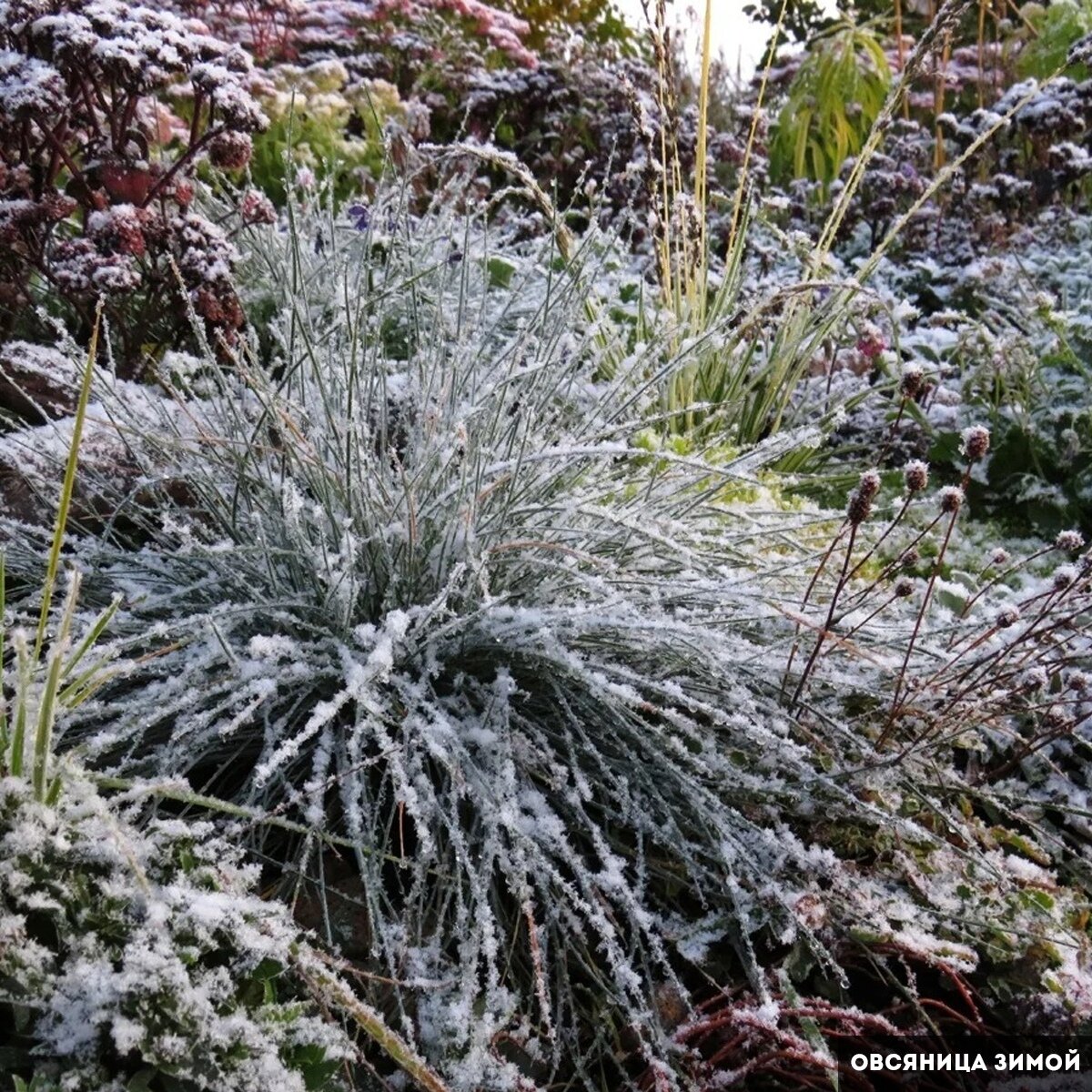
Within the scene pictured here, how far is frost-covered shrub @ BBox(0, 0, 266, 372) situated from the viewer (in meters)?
2.22

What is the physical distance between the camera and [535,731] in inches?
58.3

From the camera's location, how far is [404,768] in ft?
4.54

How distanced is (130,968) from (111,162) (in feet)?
6.99

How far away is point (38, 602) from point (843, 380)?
2.69 meters

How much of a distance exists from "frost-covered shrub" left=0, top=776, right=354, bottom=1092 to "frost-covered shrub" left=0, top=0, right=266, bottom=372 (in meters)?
1.36

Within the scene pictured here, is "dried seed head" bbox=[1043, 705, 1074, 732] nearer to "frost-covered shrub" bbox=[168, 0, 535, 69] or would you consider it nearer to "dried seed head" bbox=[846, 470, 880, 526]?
"dried seed head" bbox=[846, 470, 880, 526]

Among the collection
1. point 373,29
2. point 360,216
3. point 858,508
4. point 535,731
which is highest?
point 373,29

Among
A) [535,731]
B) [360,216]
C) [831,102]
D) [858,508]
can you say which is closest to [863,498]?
[858,508]

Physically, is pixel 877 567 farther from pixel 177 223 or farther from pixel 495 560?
pixel 177 223

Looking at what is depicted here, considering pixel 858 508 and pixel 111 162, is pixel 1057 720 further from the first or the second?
pixel 111 162

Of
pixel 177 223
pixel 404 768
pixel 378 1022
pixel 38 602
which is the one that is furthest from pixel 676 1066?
pixel 177 223

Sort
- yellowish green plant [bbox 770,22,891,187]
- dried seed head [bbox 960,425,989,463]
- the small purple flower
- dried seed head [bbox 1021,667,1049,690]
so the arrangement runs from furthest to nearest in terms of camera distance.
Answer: yellowish green plant [bbox 770,22,891,187], the small purple flower, dried seed head [bbox 1021,667,1049,690], dried seed head [bbox 960,425,989,463]

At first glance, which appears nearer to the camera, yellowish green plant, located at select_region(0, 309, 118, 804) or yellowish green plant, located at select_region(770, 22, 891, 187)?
yellowish green plant, located at select_region(0, 309, 118, 804)

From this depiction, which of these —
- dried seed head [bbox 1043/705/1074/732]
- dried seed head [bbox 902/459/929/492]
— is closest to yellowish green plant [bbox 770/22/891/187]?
dried seed head [bbox 1043/705/1074/732]
